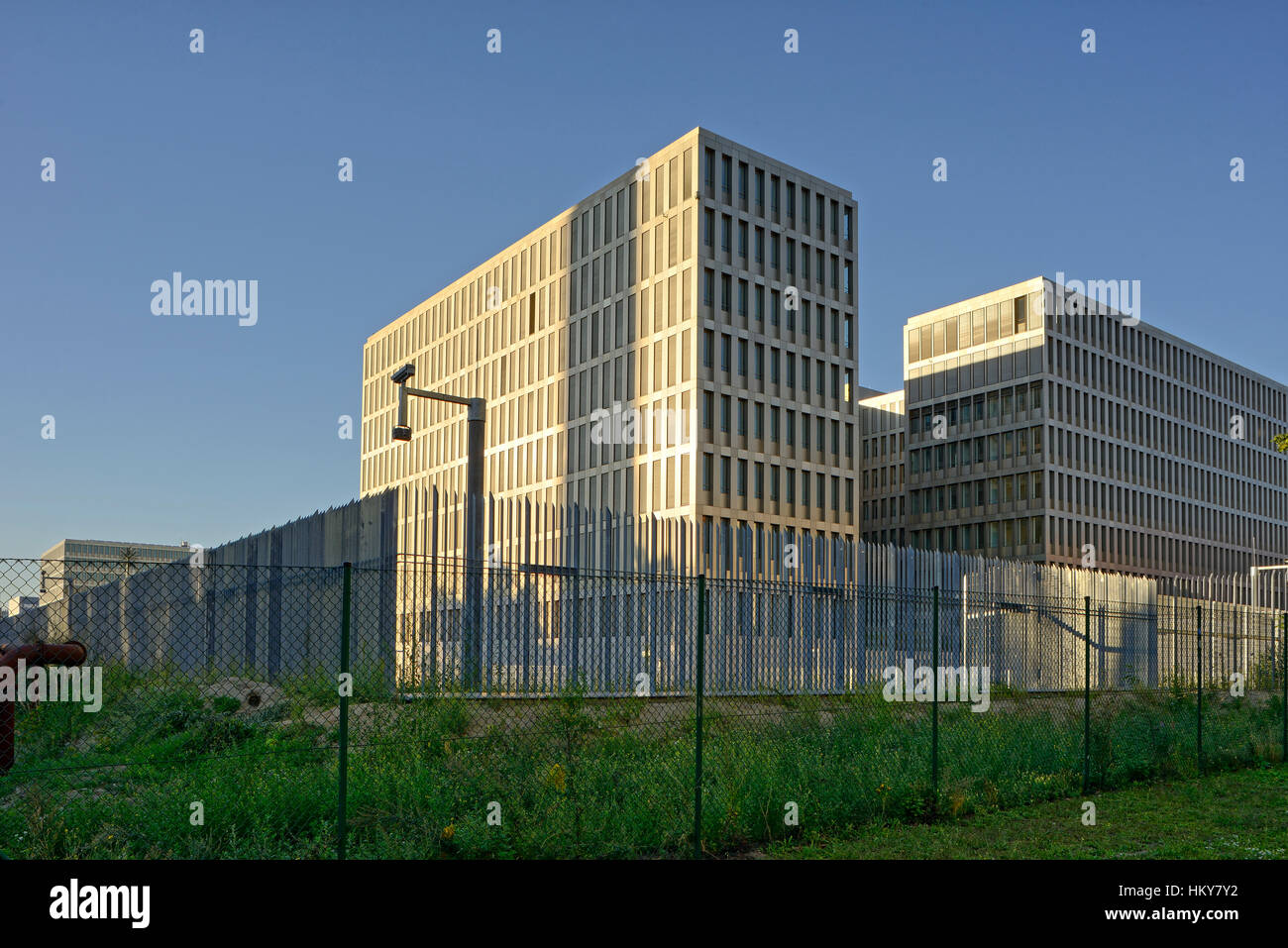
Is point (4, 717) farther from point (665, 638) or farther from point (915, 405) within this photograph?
point (915, 405)

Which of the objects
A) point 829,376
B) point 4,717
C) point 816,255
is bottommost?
point 4,717

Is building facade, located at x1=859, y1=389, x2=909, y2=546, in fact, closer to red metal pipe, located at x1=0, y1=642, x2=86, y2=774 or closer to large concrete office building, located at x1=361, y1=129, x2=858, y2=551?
large concrete office building, located at x1=361, y1=129, x2=858, y2=551

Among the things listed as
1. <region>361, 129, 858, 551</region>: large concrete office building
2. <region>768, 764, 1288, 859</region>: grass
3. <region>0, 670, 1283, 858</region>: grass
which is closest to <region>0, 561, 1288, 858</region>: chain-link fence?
<region>0, 670, 1283, 858</region>: grass

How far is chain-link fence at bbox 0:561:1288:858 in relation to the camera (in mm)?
9305

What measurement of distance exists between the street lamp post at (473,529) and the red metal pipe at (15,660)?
15.9ft

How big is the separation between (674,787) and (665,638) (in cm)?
748

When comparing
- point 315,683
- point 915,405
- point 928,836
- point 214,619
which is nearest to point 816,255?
point 915,405

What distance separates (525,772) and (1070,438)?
7449cm

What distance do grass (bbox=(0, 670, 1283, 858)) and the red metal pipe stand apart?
35 cm

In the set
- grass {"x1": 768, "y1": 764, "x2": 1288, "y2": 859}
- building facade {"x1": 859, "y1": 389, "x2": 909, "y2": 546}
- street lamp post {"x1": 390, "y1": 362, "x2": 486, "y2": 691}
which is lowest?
grass {"x1": 768, "y1": 764, "x2": 1288, "y2": 859}

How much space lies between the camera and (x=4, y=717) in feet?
39.2

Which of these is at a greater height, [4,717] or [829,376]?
[829,376]

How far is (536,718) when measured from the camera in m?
12.8
